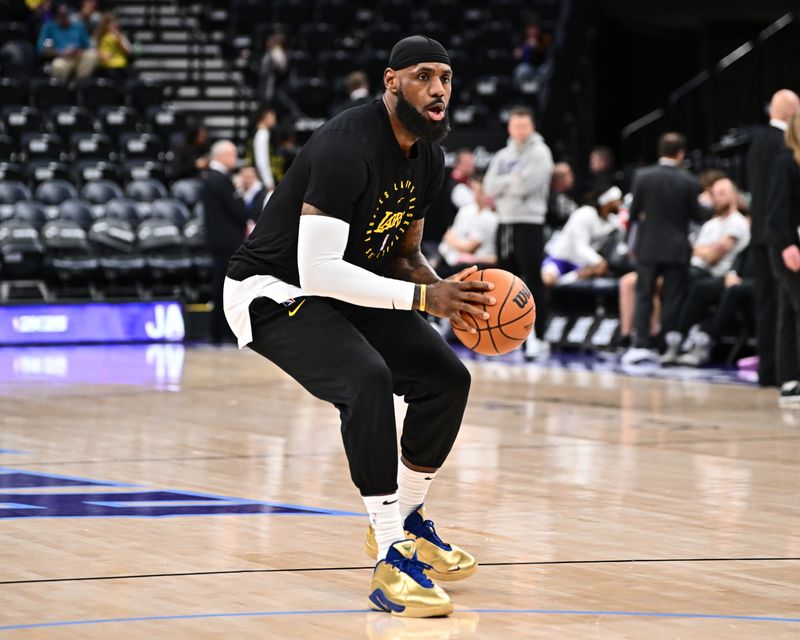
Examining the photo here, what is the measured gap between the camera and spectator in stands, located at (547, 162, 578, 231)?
54.9ft

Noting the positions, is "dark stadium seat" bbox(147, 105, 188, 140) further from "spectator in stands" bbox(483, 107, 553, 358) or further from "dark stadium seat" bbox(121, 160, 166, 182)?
"spectator in stands" bbox(483, 107, 553, 358)

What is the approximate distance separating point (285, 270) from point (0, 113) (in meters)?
14.2

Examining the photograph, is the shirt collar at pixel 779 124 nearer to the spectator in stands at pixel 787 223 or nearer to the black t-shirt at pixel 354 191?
the spectator in stands at pixel 787 223

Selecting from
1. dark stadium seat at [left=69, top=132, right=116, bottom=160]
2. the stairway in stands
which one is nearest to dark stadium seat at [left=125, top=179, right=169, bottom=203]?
dark stadium seat at [left=69, top=132, right=116, bottom=160]

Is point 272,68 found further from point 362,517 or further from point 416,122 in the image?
point 416,122

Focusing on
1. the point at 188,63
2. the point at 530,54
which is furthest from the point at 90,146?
the point at 530,54

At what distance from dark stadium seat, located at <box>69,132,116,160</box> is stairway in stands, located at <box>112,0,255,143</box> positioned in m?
2.07

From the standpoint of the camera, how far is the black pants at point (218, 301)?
51.5 feet

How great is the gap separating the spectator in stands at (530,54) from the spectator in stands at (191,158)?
4.30 metres

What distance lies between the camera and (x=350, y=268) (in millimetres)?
4676

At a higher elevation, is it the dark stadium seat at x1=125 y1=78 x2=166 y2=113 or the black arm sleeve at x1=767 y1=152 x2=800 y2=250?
the dark stadium seat at x1=125 y1=78 x2=166 y2=113

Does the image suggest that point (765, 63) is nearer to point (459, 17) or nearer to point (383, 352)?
point (459, 17)

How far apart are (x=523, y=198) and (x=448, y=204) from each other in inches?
113

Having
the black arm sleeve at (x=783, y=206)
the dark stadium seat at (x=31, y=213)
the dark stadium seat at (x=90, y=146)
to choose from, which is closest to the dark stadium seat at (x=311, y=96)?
the dark stadium seat at (x=90, y=146)
